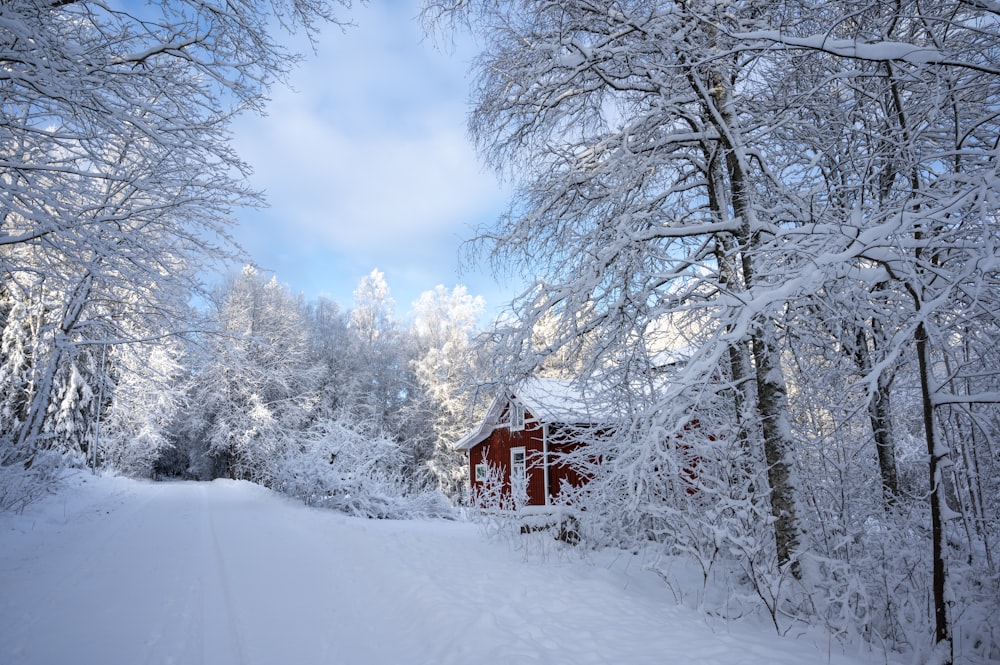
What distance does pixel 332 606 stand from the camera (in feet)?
16.5

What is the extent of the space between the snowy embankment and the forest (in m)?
0.81

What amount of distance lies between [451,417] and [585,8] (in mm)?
24558

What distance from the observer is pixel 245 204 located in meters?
8.09

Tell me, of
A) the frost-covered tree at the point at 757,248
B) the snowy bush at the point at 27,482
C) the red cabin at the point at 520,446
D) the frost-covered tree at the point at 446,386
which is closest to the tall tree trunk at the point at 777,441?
the frost-covered tree at the point at 757,248

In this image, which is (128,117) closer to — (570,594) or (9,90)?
(9,90)

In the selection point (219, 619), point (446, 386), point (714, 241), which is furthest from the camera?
point (446, 386)

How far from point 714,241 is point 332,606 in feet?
20.9

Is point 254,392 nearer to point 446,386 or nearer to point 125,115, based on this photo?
point 446,386

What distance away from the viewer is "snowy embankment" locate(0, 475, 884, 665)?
3703mm

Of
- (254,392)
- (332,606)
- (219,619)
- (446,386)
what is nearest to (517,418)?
(446,386)

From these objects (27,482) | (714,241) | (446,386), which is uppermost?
(714,241)

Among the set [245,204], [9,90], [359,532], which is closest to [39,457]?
[359,532]

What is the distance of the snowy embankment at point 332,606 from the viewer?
3.70m

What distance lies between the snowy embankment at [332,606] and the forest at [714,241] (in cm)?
81
